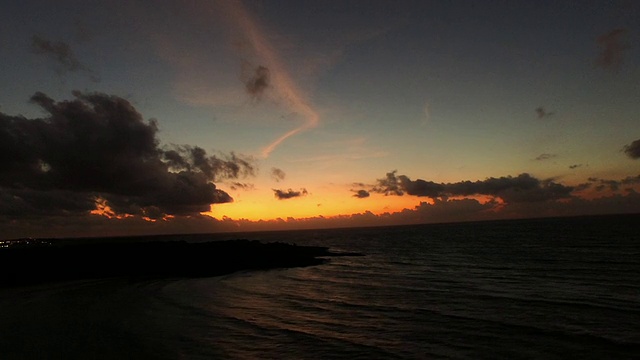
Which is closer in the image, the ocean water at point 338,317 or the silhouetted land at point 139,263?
the ocean water at point 338,317

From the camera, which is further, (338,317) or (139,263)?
(139,263)

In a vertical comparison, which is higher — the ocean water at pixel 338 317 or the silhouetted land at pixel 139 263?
the silhouetted land at pixel 139 263

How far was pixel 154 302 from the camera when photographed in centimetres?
3338

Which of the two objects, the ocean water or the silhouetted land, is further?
the silhouetted land

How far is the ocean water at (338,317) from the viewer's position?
64.1 ft

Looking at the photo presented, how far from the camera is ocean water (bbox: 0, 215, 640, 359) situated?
64.1ft

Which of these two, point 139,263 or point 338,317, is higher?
point 139,263

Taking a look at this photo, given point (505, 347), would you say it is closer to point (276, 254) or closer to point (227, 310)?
point (227, 310)

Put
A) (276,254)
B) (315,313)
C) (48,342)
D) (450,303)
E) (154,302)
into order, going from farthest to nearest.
Result: 1. (276,254)
2. (154,302)
3. (450,303)
4. (315,313)
5. (48,342)

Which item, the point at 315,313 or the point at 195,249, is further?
the point at 195,249

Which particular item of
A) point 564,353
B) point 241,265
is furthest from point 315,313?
point 241,265

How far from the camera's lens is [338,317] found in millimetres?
27109

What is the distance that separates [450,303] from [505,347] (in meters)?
11.4

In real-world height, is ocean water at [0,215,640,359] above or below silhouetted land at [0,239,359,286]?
below
